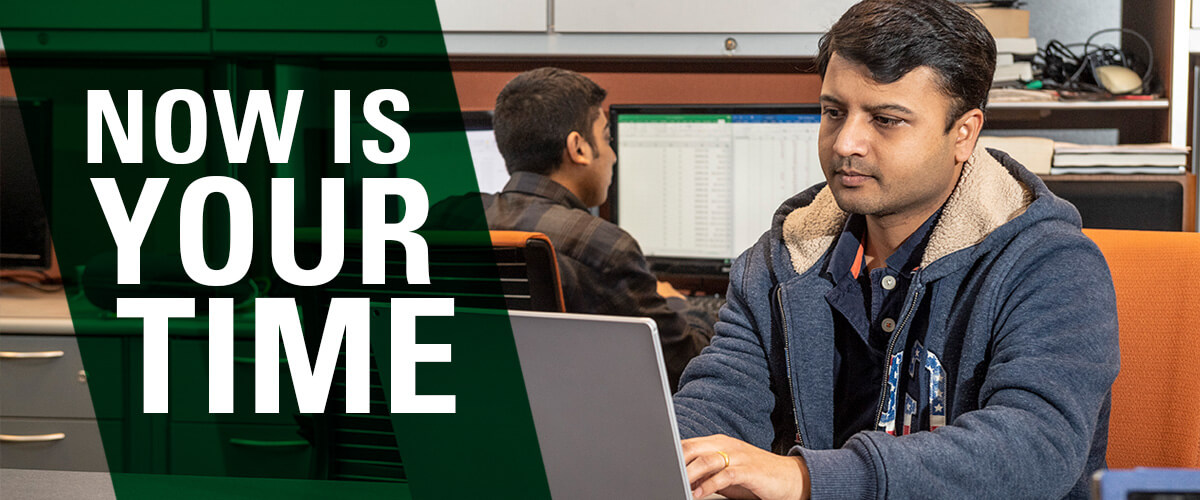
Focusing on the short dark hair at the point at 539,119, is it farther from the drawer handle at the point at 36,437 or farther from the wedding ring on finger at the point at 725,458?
the wedding ring on finger at the point at 725,458

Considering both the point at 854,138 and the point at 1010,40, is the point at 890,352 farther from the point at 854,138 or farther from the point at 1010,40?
the point at 1010,40

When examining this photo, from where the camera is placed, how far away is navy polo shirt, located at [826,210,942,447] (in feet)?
3.93

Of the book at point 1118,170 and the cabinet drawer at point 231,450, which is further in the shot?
the cabinet drawer at point 231,450

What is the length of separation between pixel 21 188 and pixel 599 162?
4.82 feet

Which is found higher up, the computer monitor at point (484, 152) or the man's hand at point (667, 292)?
the computer monitor at point (484, 152)

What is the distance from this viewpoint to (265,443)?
2285 millimetres

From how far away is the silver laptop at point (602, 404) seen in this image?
71 centimetres

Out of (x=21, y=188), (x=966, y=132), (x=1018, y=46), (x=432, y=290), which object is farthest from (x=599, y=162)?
(x=21, y=188)

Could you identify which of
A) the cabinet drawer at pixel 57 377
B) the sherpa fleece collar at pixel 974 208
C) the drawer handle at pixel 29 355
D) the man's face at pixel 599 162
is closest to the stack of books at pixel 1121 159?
the man's face at pixel 599 162

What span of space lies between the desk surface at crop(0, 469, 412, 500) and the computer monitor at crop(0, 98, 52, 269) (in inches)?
65.5

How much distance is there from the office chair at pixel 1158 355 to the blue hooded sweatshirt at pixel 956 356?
93 millimetres

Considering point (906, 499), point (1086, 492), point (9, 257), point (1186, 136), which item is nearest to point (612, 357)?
point (906, 499)

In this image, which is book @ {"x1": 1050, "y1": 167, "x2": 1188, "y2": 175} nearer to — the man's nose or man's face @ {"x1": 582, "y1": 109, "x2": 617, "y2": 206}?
man's face @ {"x1": 582, "y1": 109, "x2": 617, "y2": 206}
